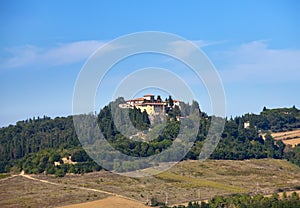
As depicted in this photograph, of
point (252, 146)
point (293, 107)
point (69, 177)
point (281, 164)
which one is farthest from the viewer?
point (293, 107)

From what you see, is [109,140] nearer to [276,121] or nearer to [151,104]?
[151,104]

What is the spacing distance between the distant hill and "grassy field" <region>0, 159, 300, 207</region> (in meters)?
2.62

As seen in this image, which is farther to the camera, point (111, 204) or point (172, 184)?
point (172, 184)

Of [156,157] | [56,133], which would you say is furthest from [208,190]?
[56,133]

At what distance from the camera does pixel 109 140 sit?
7119 cm

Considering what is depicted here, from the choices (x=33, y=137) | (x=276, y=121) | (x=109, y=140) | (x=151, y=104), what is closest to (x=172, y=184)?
(x=109, y=140)

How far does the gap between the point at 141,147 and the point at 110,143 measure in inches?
140

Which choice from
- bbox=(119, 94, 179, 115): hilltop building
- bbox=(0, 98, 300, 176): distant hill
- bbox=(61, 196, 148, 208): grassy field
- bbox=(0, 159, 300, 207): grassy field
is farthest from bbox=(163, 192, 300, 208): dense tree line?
Result: bbox=(119, 94, 179, 115): hilltop building

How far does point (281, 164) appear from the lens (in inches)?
2849

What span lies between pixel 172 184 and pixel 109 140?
1643 cm

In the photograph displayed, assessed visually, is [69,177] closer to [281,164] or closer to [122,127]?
[122,127]

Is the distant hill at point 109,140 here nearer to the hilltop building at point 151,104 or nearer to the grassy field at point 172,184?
the hilltop building at point 151,104

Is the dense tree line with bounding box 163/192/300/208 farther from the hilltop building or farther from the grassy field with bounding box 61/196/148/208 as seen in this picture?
the hilltop building

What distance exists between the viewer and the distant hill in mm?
64250
